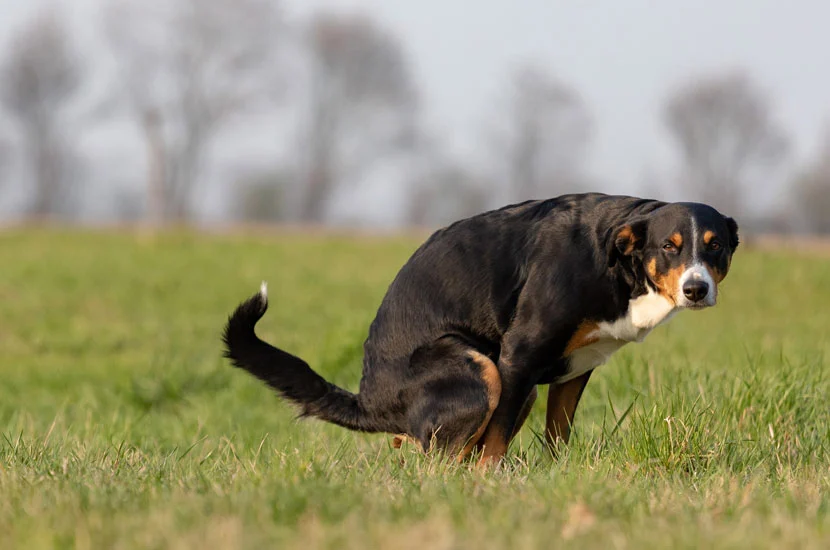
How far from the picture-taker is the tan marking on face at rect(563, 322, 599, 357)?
439 centimetres

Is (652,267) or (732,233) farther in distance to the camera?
(732,233)

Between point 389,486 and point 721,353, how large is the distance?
598cm

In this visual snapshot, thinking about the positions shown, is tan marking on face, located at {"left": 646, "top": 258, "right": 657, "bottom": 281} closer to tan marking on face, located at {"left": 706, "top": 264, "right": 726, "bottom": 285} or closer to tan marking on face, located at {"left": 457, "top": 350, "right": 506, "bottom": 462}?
tan marking on face, located at {"left": 706, "top": 264, "right": 726, "bottom": 285}

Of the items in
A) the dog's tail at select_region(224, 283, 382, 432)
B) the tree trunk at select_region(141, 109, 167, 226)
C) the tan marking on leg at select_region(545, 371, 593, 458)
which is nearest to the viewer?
the dog's tail at select_region(224, 283, 382, 432)

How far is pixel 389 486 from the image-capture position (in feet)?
11.7

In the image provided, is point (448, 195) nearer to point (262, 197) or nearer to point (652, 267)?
point (262, 197)

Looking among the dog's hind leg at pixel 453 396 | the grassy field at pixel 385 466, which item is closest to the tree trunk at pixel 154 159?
the grassy field at pixel 385 466

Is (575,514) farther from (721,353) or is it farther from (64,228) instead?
(64,228)

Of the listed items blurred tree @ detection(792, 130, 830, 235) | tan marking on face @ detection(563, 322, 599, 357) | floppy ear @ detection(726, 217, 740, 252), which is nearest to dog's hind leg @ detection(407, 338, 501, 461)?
tan marking on face @ detection(563, 322, 599, 357)

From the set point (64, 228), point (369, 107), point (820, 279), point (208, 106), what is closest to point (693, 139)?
point (369, 107)

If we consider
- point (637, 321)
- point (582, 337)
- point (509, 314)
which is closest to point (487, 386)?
point (509, 314)

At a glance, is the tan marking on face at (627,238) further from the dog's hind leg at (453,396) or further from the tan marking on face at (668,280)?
the dog's hind leg at (453,396)

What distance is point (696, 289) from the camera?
4.17 metres

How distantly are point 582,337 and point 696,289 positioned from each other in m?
0.55
